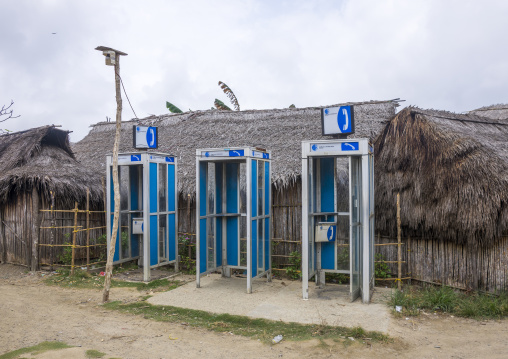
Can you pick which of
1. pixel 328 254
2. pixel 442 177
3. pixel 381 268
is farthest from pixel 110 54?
pixel 381 268

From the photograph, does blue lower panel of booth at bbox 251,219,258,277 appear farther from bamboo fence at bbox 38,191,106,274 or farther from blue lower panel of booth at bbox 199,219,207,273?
bamboo fence at bbox 38,191,106,274

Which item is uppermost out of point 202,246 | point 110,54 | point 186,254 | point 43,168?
point 110,54

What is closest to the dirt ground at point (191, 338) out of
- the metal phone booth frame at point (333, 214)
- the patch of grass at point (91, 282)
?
the metal phone booth frame at point (333, 214)

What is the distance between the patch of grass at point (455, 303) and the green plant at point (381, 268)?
1.13 metres

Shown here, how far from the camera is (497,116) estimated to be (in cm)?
1345

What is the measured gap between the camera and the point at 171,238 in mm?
9812

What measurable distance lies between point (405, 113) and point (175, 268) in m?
5.97

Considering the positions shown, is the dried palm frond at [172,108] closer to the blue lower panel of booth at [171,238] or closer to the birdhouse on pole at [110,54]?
the blue lower panel of booth at [171,238]

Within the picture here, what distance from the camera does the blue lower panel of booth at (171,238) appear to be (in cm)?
974

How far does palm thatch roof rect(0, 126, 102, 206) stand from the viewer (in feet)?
33.9

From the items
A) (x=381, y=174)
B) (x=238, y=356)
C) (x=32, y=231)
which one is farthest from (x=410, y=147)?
(x=32, y=231)

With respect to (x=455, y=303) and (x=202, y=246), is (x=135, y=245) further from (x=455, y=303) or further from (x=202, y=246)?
(x=455, y=303)

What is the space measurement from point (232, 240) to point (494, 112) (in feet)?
32.6

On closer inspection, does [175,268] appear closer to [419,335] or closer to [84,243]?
[84,243]
